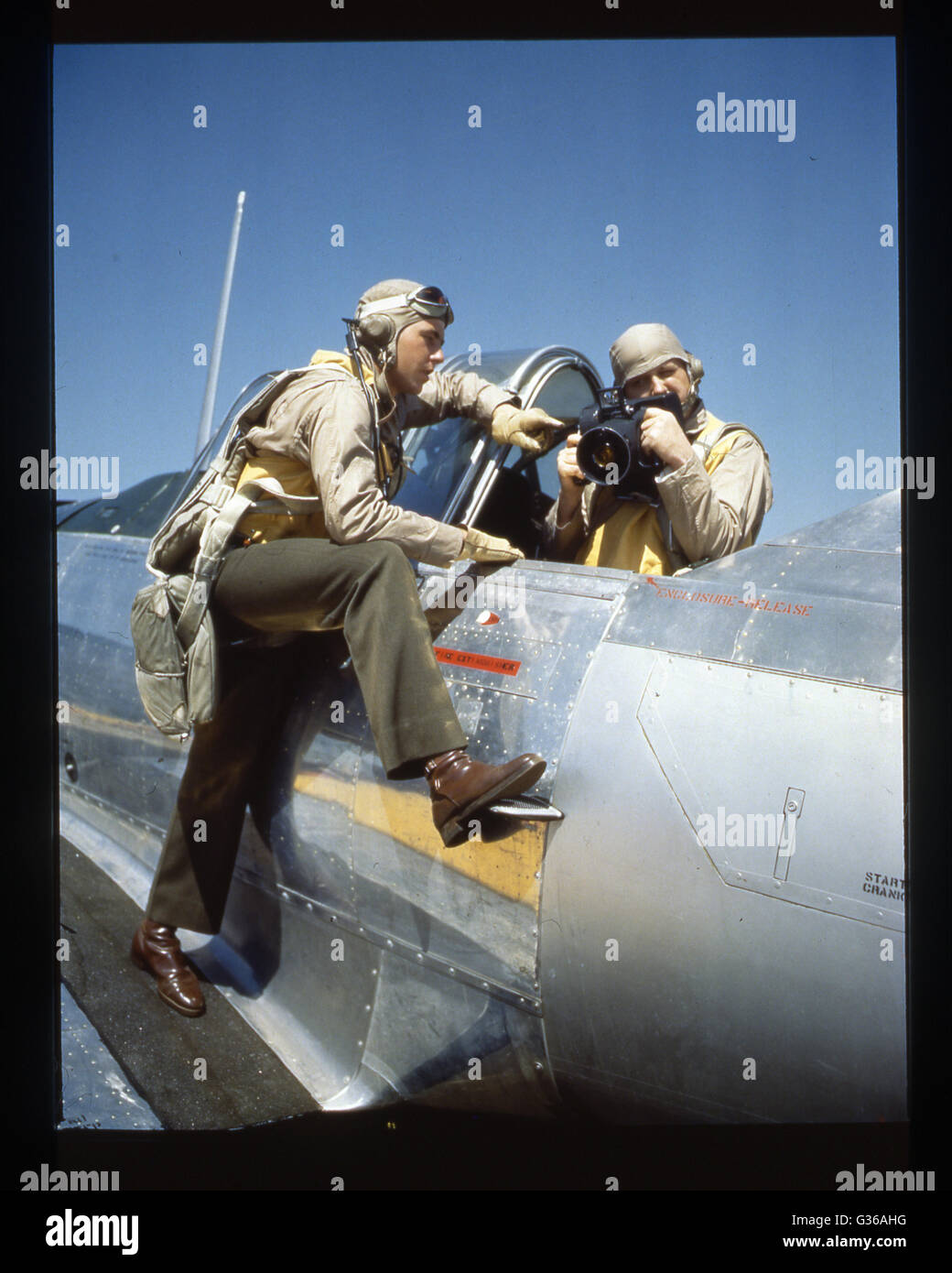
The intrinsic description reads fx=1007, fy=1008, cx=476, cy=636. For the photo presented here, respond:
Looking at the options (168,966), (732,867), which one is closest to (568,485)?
(732,867)

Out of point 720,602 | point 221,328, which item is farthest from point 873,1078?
point 221,328

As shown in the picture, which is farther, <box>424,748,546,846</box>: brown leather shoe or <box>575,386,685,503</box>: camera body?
<box>575,386,685,503</box>: camera body

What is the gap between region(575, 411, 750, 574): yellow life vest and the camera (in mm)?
2947

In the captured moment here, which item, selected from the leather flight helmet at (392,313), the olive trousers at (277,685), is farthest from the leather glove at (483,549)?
the leather flight helmet at (392,313)

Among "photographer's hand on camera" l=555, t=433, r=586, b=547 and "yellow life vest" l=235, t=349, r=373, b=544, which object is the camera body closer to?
"photographer's hand on camera" l=555, t=433, r=586, b=547

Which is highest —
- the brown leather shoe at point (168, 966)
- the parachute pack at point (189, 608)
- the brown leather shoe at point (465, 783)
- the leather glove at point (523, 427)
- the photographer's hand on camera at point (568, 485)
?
the leather glove at point (523, 427)

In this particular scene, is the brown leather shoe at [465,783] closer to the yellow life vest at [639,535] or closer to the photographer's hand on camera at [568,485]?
the yellow life vest at [639,535]

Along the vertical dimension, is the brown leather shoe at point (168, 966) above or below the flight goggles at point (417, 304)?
below

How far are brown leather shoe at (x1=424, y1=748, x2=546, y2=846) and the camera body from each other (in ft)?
2.82

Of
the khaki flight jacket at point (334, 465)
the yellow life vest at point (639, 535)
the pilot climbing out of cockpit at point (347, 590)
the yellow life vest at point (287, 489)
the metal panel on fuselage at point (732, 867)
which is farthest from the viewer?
the yellow life vest at point (639, 535)

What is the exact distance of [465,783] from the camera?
7.45 feet

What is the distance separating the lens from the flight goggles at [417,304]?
9.34 ft

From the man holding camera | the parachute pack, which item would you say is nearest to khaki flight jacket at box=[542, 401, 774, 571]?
the man holding camera

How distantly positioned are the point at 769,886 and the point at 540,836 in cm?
53
